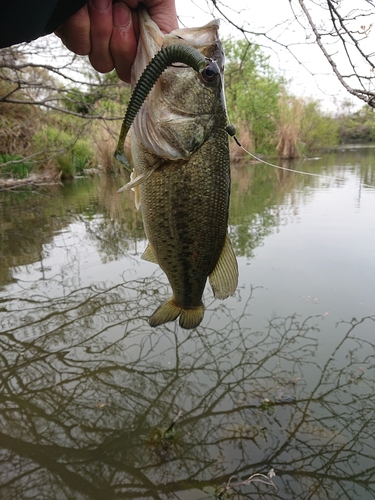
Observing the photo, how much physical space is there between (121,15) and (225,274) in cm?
108

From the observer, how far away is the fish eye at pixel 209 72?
1284 mm

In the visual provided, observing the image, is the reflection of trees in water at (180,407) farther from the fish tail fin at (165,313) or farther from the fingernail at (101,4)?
the fingernail at (101,4)

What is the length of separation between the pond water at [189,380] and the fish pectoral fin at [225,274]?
1256 millimetres

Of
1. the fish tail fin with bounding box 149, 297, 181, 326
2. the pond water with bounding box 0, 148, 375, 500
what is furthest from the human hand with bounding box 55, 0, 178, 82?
the pond water with bounding box 0, 148, 375, 500

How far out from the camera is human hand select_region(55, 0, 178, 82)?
1.27 meters

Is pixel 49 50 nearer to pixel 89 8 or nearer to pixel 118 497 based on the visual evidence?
pixel 89 8

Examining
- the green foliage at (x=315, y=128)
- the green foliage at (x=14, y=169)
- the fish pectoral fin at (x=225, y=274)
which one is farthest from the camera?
the green foliage at (x=315, y=128)

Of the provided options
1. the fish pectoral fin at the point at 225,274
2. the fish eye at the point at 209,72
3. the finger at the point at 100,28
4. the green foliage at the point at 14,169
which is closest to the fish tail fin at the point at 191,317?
the fish pectoral fin at the point at 225,274

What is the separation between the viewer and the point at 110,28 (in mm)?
1288

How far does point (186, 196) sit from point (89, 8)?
2.39ft

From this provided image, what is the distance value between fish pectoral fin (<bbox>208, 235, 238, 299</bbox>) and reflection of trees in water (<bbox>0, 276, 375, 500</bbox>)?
1.26 meters

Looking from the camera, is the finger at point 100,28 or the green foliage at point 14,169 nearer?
the finger at point 100,28

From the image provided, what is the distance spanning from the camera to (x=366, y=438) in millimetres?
2416

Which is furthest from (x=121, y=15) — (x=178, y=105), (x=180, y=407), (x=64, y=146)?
(x=64, y=146)
